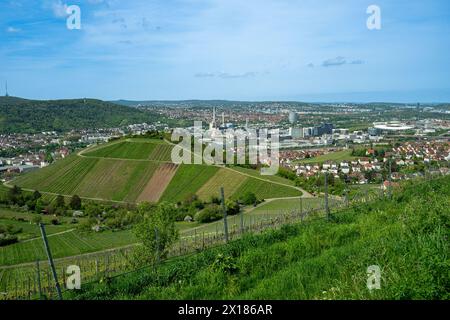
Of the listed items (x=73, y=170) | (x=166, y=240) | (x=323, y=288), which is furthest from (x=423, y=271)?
(x=73, y=170)

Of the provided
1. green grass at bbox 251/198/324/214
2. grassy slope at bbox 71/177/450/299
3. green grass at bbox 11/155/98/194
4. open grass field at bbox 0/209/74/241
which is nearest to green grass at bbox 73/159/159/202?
green grass at bbox 11/155/98/194

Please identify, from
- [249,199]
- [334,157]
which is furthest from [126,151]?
[249,199]

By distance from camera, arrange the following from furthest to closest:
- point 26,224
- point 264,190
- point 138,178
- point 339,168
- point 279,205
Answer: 1. point 138,178
2. point 339,168
3. point 264,190
4. point 26,224
5. point 279,205

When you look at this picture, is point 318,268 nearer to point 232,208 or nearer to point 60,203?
point 232,208

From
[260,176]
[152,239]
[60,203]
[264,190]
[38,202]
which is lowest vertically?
[38,202]

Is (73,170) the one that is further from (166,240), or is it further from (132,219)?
(166,240)

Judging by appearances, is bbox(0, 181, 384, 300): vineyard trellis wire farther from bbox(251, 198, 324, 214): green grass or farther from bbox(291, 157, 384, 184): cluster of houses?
bbox(291, 157, 384, 184): cluster of houses
